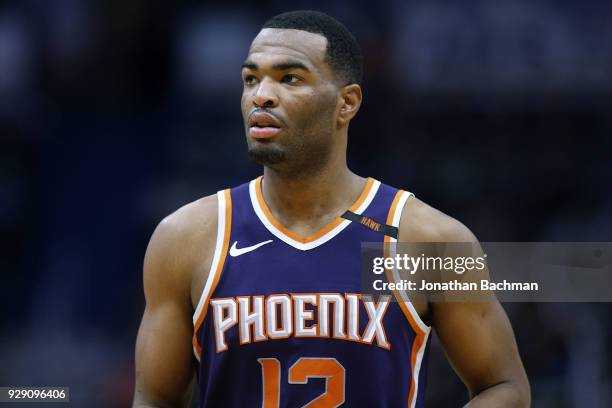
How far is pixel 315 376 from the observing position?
4.59m

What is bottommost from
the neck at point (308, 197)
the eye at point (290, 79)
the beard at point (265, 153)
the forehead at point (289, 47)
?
the neck at point (308, 197)

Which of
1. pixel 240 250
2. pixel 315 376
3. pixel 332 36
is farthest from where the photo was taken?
pixel 332 36

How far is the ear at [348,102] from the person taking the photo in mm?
4992

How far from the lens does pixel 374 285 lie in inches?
185

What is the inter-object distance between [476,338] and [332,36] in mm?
1516

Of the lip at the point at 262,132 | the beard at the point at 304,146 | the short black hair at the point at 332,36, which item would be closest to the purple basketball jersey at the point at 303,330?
the beard at the point at 304,146

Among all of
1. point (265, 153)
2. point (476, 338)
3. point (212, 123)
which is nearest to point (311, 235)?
point (265, 153)

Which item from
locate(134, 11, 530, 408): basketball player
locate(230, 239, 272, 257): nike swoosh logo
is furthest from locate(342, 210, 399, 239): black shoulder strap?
locate(230, 239, 272, 257): nike swoosh logo

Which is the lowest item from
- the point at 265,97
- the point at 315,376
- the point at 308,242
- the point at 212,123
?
the point at 315,376

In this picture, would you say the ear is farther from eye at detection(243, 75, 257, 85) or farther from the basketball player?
eye at detection(243, 75, 257, 85)

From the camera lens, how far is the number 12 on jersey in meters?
4.59

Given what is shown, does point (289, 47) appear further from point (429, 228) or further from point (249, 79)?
point (429, 228)

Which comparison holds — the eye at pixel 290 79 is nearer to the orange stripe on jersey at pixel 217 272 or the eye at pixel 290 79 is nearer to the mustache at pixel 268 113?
the mustache at pixel 268 113

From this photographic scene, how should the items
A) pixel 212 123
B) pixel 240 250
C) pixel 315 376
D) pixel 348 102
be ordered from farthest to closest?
pixel 212 123 → pixel 348 102 → pixel 240 250 → pixel 315 376
